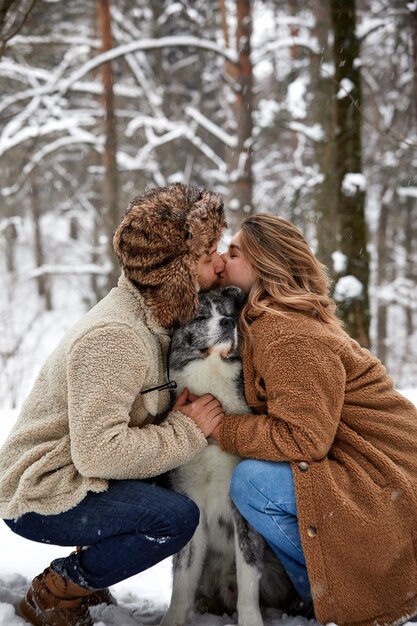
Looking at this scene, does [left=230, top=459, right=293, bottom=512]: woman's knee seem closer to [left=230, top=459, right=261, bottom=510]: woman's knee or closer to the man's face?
[left=230, top=459, right=261, bottom=510]: woman's knee

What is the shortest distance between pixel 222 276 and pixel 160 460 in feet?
3.26

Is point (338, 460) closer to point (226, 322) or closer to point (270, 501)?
point (270, 501)

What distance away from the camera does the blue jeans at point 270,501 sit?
2.55 meters

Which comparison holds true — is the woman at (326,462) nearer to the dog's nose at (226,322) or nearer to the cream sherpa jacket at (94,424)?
the dog's nose at (226,322)

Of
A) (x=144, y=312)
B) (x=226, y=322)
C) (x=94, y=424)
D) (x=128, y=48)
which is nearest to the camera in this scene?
(x=94, y=424)

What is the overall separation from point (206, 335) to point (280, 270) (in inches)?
18.3

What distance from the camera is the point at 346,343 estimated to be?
2.68 m

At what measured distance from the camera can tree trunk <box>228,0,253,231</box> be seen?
10.8 metres

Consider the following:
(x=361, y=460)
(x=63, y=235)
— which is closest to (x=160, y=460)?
(x=361, y=460)

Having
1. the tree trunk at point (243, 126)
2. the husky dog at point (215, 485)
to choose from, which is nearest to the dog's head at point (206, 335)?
the husky dog at point (215, 485)

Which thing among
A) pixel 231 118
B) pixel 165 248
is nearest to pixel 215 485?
pixel 165 248

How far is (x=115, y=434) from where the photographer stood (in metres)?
2.36

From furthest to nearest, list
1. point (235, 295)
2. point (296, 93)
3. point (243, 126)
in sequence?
point (243, 126)
point (296, 93)
point (235, 295)

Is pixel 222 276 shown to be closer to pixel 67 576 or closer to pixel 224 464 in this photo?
pixel 224 464
